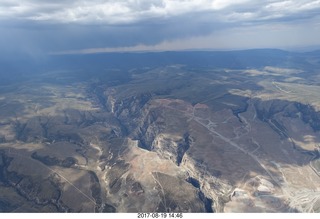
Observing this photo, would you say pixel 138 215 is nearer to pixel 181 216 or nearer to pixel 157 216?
pixel 157 216

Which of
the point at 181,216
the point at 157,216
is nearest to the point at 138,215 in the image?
the point at 157,216
